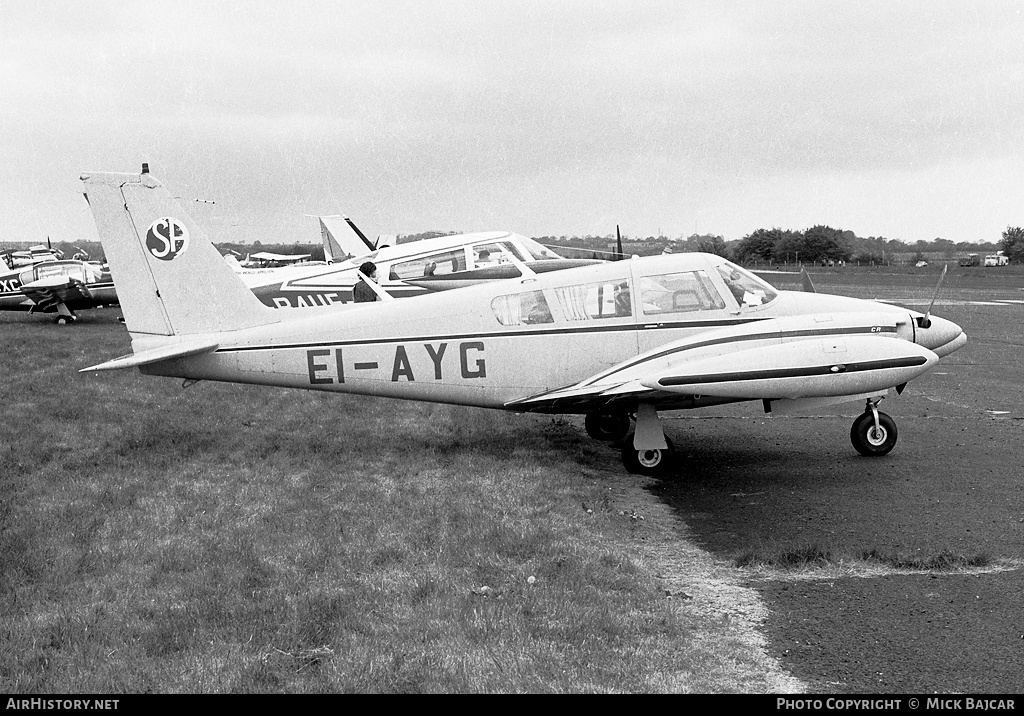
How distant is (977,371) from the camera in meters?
17.0

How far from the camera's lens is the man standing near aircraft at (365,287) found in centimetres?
1522

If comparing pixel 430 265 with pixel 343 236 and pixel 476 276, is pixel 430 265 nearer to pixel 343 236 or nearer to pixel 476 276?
pixel 476 276

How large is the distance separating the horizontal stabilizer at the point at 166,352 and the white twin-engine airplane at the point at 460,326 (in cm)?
2

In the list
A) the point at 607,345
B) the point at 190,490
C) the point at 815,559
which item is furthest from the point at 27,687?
the point at 607,345

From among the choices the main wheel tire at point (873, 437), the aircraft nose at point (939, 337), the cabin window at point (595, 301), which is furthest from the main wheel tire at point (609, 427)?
the aircraft nose at point (939, 337)

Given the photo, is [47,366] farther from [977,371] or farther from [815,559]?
[977,371]

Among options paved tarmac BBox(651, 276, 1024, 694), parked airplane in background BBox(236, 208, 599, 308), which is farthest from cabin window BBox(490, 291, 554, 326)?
parked airplane in background BBox(236, 208, 599, 308)

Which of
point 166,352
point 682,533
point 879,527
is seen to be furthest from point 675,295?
point 166,352

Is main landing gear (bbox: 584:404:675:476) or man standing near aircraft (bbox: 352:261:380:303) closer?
main landing gear (bbox: 584:404:675:476)

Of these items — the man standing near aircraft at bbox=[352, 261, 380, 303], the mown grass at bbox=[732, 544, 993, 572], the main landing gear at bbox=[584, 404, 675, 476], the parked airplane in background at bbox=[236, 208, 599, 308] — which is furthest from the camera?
the parked airplane in background at bbox=[236, 208, 599, 308]

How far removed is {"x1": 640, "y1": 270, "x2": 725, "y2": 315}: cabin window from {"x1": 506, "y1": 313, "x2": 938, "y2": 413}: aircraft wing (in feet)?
1.36

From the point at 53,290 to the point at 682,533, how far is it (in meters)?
26.9

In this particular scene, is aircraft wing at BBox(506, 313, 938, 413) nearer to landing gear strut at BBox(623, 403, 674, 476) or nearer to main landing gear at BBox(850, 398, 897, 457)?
landing gear strut at BBox(623, 403, 674, 476)

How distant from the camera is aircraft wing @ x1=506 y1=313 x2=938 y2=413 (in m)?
8.76
